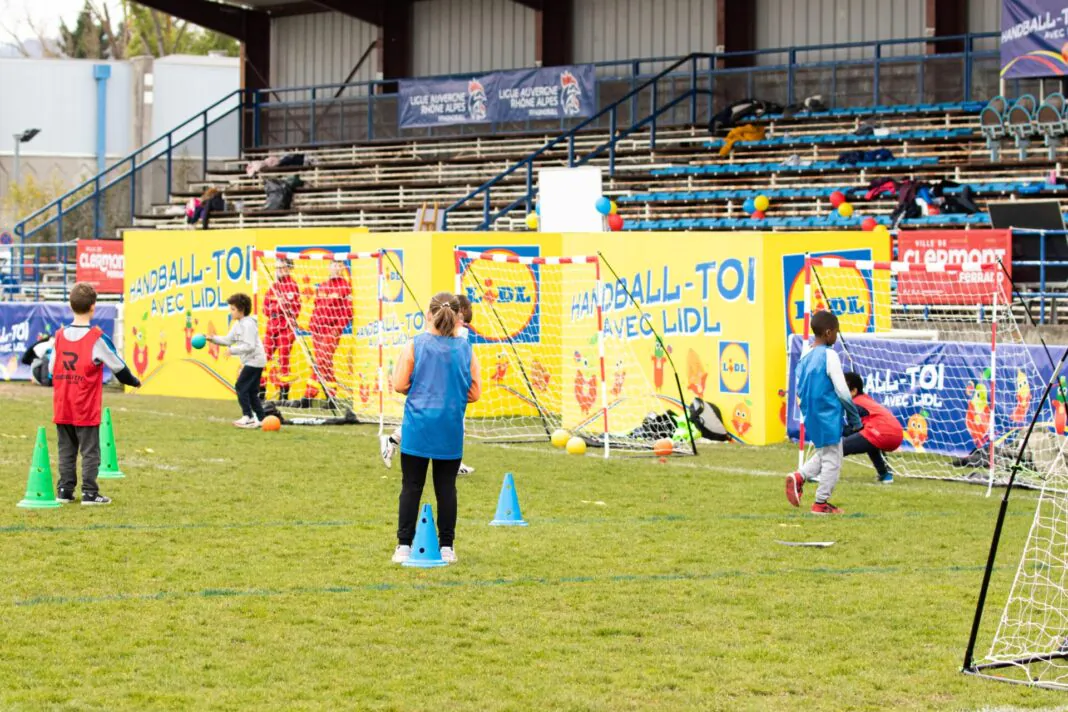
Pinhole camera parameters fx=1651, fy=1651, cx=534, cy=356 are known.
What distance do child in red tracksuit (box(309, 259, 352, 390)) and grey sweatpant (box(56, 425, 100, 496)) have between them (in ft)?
29.1

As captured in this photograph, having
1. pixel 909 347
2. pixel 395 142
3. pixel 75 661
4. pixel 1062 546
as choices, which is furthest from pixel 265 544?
pixel 395 142

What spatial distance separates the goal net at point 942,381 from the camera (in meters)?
15.3

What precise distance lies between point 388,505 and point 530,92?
23448 mm

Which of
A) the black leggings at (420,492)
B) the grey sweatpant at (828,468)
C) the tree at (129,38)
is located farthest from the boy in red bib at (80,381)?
the tree at (129,38)

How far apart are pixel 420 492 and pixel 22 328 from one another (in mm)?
18858

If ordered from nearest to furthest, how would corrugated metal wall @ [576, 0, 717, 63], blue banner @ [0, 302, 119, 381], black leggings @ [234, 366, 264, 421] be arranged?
black leggings @ [234, 366, 264, 421]
blue banner @ [0, 302, 119, 381]
corrugated metal wall @ [576, 0, 717, 63]

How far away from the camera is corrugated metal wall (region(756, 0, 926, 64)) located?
33312 millimetres

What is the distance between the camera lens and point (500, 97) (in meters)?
36.2

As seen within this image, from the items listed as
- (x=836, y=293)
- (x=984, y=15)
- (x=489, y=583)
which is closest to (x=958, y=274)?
(x=836, y=293)

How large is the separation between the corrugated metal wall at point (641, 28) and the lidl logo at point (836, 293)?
59.2ft

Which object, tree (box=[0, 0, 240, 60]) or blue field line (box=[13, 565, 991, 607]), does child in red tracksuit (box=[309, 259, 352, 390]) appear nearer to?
blue field line (box=[13, 565, 991, 607])

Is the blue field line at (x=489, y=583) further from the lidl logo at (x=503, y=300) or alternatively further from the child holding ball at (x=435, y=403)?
the lidl logo at (x=503, y=300)

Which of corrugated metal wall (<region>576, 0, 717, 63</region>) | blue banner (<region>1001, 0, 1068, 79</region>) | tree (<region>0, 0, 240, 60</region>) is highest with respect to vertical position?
tree (<region>0, 0, 240, 60</region>)

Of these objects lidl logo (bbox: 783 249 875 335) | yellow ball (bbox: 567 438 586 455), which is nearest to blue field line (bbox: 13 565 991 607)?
yellow ball (bbox: 567 438 586 455)
